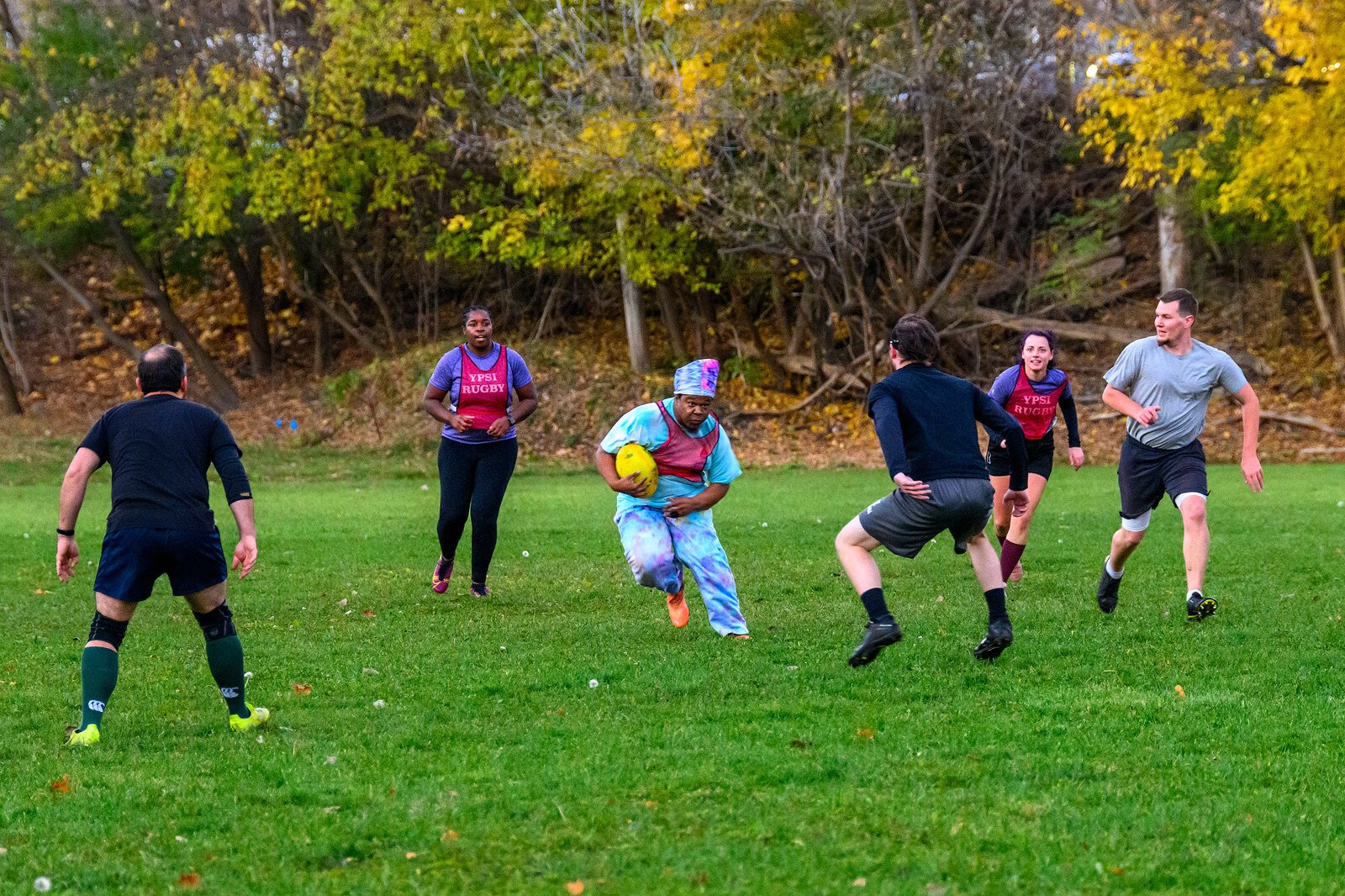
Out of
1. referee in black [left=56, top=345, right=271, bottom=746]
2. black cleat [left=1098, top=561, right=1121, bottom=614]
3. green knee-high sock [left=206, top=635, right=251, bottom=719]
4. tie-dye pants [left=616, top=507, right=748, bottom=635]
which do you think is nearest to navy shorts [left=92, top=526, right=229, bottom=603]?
referee in black [left=56, top=345, right=271, bottom=746]

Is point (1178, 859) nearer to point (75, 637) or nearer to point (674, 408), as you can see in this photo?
point (674, 408)

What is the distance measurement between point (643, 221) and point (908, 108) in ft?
18.1

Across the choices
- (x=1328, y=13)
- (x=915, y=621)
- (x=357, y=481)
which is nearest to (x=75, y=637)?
(x=915, y=621)

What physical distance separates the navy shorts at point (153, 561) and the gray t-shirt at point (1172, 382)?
218 inches

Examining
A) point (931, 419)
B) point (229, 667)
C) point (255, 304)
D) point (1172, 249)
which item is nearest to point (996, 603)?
point (931, 419)

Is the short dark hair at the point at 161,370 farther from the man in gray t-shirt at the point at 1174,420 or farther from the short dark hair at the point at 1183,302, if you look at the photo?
the short dark hair at the point at 1183,302

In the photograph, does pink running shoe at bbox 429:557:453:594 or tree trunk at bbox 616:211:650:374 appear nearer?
pink running shoe at bbox 429:557:453:594

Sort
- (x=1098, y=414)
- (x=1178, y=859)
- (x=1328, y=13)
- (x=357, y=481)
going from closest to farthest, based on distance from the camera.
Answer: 1. (x=1178, y=859)
2. (x=1328, y=13)
3. (x=357, y=481)
4. (x=1098, y=414)

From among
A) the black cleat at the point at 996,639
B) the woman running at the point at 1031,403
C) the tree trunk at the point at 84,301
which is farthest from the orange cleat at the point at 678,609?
the tree trunk at the point at 84,301

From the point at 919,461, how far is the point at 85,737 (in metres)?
4.04

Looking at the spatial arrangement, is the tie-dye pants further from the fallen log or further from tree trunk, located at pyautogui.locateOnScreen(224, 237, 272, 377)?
tree trunk, located at pyautogui.locateOnScreen(224, 237, 272, 377)

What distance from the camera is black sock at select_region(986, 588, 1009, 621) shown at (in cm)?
772

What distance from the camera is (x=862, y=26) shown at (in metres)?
25.4

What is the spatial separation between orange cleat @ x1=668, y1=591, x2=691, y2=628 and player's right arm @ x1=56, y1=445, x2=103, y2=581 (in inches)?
147
